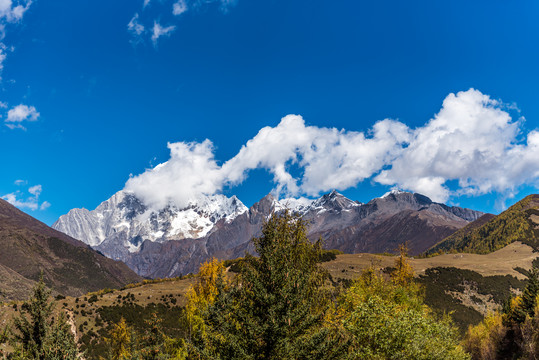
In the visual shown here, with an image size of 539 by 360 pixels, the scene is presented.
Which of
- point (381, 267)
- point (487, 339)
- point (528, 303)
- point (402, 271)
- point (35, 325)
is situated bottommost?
point (487, 339)

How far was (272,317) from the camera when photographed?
530 inches

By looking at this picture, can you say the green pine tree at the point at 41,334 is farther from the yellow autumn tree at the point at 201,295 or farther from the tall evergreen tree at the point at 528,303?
the tall evergreen tree at the point at 528,303

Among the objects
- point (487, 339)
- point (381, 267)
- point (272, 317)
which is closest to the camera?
point (272, 317)

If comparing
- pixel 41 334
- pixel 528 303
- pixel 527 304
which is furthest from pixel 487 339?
pixel 41 334

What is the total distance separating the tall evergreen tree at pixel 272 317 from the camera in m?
13.4

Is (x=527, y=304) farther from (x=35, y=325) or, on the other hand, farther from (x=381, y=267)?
(x=35, y=325)

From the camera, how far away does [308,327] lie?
47.0ft

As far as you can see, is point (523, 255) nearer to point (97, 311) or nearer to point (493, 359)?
point (493, 359)

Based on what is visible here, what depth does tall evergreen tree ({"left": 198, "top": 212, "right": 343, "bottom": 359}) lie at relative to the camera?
44.1 feet

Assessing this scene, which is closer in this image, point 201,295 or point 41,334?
point 41,334

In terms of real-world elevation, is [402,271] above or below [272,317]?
above

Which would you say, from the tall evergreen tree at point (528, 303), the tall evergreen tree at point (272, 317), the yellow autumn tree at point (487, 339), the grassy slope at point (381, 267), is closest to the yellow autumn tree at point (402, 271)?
the grassy slope at point (381, 267)

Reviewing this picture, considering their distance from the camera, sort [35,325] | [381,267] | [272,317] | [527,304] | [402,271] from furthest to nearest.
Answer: [381,267]
[527,304]
[402,271]
[35,325]
[272,317]

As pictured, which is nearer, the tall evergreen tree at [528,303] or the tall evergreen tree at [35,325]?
the tall evergreen tree at [35,325]
